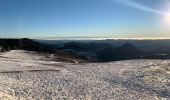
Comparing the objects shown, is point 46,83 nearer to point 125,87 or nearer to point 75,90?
point 75,90

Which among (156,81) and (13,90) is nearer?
(13,90)

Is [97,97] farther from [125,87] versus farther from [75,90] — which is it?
[125,87]

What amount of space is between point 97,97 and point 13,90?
25.2 feet

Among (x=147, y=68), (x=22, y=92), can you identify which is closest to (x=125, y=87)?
(x=22, y=92)

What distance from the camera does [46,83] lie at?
31.7 m

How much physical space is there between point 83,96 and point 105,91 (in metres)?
3.33

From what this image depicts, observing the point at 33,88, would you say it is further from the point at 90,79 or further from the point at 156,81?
the point at 156,81

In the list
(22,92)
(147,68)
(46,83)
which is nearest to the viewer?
(22,92)

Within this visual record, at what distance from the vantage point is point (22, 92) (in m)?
25.8

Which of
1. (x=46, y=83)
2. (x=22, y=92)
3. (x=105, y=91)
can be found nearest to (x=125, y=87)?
(x=105, y=91)

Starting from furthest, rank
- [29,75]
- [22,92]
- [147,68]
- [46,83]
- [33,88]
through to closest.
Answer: [147,68]
[29,75]
[46,83]
[33,88]
[22,92]

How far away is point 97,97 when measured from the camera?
88.7ft

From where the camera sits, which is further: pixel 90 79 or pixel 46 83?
pixel 90 79

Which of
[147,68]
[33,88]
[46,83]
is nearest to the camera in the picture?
[33,88]
